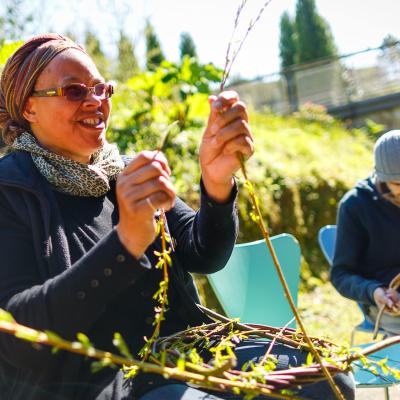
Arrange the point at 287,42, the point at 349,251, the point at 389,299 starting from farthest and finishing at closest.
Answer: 1. the point at 287,42
2. the point at 349,251
3. the point at 389,299

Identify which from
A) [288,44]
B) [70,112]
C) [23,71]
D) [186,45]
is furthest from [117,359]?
[186,45]

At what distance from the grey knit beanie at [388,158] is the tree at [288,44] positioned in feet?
80.0

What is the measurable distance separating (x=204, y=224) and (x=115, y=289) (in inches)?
19.1

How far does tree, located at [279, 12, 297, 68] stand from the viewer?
26.8 meters

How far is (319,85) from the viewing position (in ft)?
55.2

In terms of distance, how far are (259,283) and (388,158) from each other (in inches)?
33.7

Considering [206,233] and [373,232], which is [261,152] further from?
[206,233]

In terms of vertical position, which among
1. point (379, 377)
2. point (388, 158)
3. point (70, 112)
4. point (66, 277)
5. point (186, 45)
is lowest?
point (379, 377)

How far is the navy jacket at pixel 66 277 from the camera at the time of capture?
122cm

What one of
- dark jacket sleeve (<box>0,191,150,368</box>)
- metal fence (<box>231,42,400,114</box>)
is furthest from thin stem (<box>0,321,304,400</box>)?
metal fence (<box>231,42,400,114</box>)

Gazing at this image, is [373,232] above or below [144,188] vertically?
below

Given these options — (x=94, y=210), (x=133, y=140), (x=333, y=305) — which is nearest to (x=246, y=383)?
(x=94, y=210)

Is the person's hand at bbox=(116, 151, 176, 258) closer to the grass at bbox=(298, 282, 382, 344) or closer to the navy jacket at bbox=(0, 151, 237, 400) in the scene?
the navy jacket at bbox=(0, 151, 237, 400)

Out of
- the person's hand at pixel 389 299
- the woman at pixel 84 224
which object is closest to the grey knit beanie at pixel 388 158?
the person's hand at pixel 389 299
